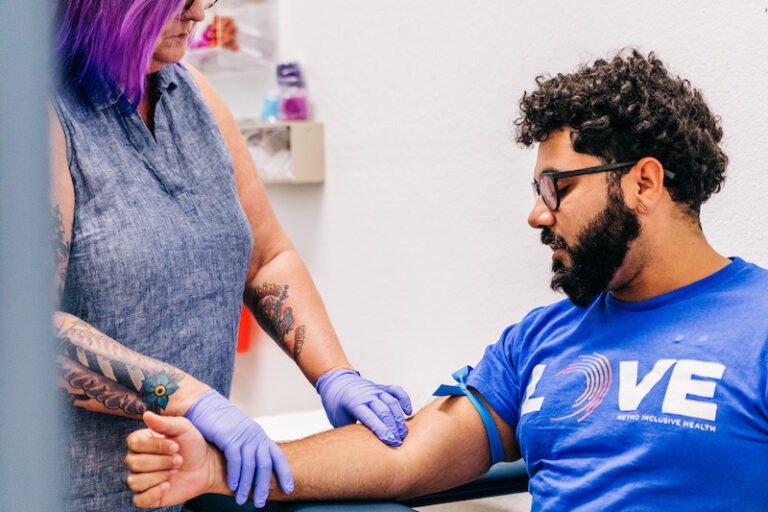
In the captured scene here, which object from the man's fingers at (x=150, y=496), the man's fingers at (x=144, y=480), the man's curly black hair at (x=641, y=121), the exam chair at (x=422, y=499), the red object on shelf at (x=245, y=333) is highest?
the man's curly black hair at (x=641, y=121)

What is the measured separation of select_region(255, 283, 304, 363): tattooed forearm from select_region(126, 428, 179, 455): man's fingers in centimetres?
44

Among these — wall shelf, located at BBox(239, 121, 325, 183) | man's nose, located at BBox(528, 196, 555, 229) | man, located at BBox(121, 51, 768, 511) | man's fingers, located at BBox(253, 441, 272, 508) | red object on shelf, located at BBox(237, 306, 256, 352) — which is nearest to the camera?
man, located at BBox(121, 51, 768, 511)

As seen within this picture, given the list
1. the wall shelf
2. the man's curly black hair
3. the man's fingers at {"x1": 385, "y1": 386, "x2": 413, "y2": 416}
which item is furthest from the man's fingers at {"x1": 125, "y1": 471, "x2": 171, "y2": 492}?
the wall shelf

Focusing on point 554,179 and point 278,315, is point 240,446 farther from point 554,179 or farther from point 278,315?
point 554,179

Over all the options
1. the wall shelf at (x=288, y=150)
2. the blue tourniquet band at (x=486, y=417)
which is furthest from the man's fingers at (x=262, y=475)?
the wall shelf at (x=288, y=150)

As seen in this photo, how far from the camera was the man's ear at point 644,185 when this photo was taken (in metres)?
1.30

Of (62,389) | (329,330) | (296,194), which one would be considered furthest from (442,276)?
(62,389)

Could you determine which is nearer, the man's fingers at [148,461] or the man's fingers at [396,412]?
the man's fingers at [148,461]

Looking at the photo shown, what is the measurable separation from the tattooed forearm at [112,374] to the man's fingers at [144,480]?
103 millimetres

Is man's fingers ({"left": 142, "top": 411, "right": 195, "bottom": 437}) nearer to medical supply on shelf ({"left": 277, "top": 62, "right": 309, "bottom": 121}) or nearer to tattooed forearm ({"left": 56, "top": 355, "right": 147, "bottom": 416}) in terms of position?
tattooed forearm ({"left": 56, "top": 355, "right": 147, "bottom": 416})

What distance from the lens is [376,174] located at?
8.41ft

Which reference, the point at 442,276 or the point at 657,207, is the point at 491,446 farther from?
the point at 442,276

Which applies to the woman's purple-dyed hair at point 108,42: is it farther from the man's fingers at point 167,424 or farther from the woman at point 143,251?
the man's fingers at point 167,424

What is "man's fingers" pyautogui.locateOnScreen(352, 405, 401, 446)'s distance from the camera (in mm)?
1378
